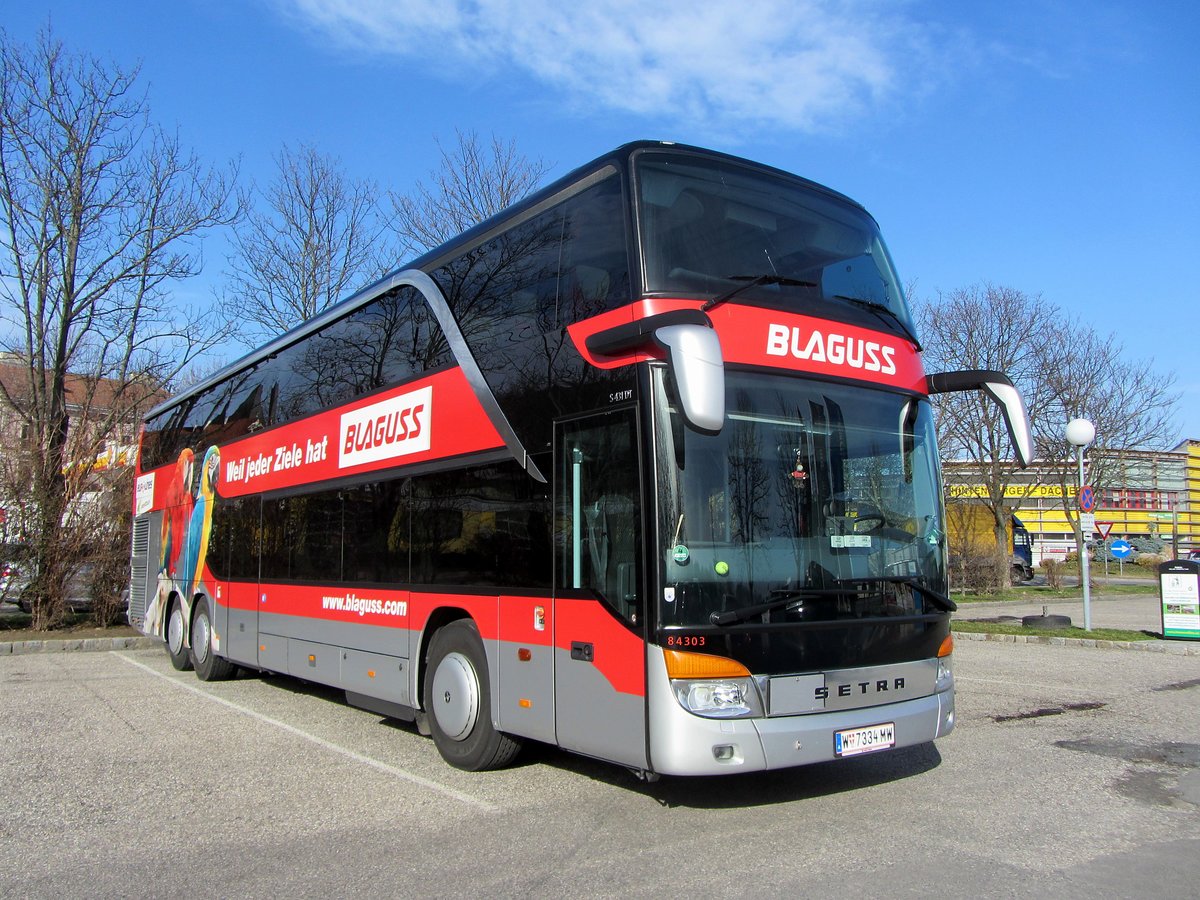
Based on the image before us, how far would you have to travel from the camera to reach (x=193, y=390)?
14258 millimetres

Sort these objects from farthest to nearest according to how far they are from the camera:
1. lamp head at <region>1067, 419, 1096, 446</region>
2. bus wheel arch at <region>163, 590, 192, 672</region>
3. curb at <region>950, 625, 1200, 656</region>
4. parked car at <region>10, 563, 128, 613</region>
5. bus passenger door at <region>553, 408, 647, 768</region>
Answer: lamp head at <region>1067, 419, 1096, 446</region> < parked car at <region>10, 563, 128, 613</region> < curb at <region>950, 625, 1200, 656</region> < bus wheel arch at <region>163, 590, 192, 672</region> < bus passenger door at <region>553, 408, 647, 768</region>

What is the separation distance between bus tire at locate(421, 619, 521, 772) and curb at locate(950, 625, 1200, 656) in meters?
11.8

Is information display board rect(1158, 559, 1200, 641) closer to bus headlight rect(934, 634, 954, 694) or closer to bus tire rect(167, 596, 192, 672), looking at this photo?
bus headlight rect(934, 634, 954, 694)

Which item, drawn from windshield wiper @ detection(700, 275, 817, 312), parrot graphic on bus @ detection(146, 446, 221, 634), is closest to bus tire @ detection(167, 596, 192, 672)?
parrot graphic on bus @ detection(146, 446, 221, 634)

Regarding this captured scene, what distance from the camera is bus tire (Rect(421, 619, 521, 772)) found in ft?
22.1

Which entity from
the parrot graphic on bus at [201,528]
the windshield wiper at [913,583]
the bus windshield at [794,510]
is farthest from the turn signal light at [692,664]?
the parrot graphic on bus at [201,528]

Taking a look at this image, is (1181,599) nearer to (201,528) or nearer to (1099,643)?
(1099,643)

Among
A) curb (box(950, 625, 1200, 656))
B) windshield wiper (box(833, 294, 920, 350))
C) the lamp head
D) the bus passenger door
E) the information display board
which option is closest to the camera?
the bus passenger door

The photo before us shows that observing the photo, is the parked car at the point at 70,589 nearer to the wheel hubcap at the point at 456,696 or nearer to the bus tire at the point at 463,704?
the bus tire at the point at 463,704

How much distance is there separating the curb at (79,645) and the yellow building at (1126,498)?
793 inches

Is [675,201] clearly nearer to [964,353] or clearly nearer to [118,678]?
[118,678]

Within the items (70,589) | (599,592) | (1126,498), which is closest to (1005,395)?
(599,592)

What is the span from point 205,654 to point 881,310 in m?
10.1

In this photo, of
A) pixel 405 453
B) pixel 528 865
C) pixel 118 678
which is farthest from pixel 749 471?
pixel 118 678
